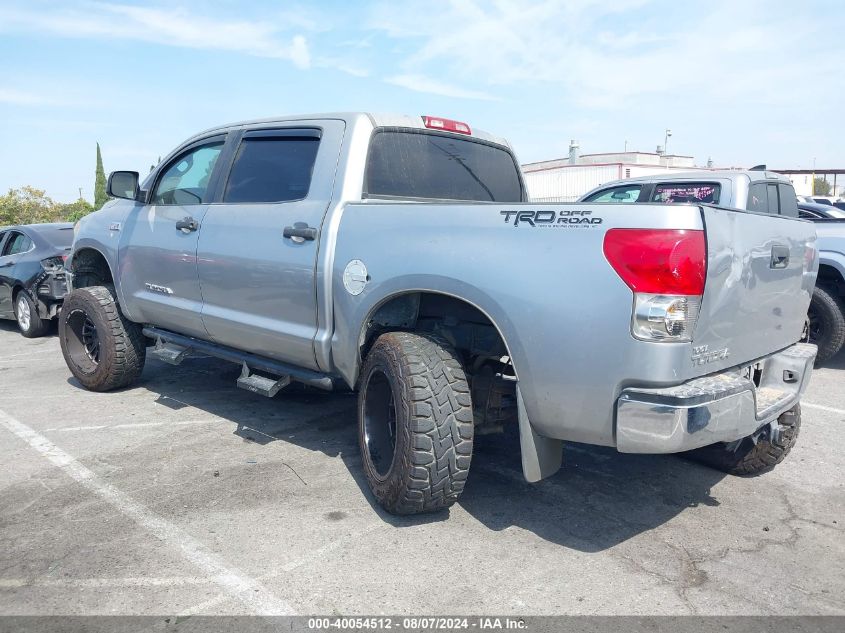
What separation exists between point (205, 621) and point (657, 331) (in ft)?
6.64

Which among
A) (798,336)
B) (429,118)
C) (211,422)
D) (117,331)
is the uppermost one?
(429,118)

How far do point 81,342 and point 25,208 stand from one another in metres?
31.5

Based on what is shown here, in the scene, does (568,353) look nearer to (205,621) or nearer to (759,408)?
(759,408)

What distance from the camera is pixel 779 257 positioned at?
3121 millimetres

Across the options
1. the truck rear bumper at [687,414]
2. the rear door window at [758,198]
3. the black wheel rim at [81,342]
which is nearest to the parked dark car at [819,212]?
the rear door window at [758,198]

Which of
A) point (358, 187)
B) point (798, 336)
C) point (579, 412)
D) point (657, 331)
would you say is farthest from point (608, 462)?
point (358, 187)

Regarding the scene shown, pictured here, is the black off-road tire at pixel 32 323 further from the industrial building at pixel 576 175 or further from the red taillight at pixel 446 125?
the industrial building at pixel 576 175

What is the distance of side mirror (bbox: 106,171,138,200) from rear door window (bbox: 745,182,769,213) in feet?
17.3

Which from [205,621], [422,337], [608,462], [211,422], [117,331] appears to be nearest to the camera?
[205,621]

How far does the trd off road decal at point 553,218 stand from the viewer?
2676 millimetres

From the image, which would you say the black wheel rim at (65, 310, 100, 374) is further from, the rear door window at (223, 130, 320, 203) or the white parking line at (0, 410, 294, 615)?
the rear door window at (223, 130, 320, 203)

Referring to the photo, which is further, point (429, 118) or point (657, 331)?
point (429, 118)

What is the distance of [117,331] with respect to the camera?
543 centimetres

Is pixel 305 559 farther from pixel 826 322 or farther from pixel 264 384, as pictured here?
pixel 826 322
